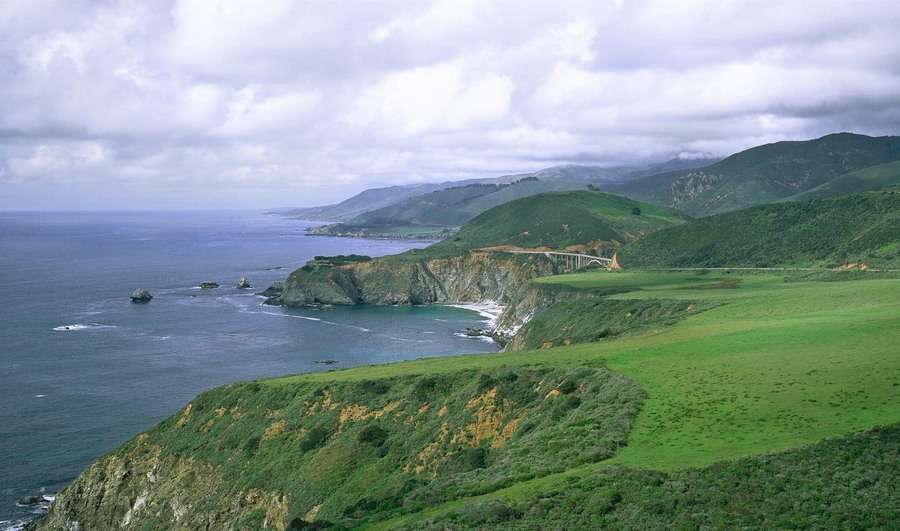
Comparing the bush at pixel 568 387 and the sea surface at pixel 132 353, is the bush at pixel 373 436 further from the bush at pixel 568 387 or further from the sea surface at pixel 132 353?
the sea surface at pixel 132 353

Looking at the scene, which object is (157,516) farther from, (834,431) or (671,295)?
(671,295)

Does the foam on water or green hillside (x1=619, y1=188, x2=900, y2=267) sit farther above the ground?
green hillside (x1=619, y1=188, x2=900, y2=267)

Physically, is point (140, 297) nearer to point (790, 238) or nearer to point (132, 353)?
point (132, 353)

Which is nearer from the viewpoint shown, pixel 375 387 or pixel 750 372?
pixel 750 372

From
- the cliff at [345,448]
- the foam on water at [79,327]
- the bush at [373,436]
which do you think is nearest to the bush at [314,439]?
the cliff at [345,448]

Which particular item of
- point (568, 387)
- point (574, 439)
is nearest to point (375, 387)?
point (568, 387)

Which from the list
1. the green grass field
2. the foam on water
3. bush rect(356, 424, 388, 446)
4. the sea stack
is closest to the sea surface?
the foam on water

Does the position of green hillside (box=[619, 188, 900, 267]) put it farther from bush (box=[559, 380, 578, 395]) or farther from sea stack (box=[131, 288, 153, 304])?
sea stack (box=[131, 288, 153, 304])
